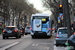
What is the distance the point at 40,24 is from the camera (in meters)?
29.1

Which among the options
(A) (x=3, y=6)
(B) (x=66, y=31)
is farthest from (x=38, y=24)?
(A) (x=3, y=6)

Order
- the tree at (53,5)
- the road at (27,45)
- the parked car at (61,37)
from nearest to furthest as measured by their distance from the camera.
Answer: the road at (27,45), the parked car at (61,37), the tree at (53,5)

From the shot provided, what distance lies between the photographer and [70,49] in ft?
27.1

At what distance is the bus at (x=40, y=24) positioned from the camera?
95.7 feet

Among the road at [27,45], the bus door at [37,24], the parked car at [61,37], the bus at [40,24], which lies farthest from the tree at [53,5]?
the parked car at [61,37]

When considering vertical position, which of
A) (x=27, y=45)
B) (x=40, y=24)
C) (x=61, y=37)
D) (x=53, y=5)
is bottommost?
(x=27, y=45)

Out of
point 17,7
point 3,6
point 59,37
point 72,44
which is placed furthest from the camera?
point 17,7

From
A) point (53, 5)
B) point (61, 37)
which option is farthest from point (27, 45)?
point (53, 5)

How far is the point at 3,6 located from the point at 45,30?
91.9 feet

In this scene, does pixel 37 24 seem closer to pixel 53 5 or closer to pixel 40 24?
pixel 40 24

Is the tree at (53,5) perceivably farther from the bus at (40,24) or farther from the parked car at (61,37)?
the parked car at (61,37)

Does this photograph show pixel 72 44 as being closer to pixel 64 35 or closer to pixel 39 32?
pixel 64 35

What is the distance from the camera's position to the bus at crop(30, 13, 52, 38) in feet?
95.7

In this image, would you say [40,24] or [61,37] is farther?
[40,24]
